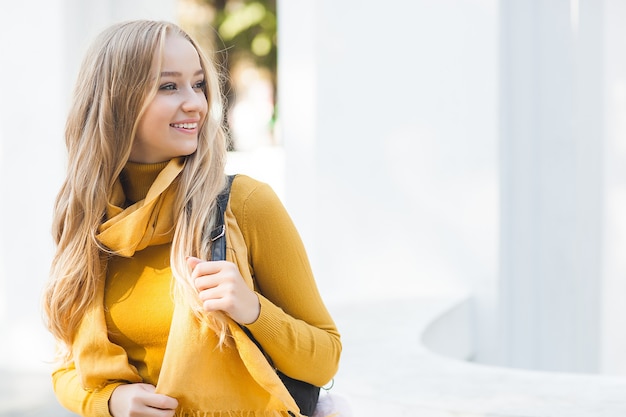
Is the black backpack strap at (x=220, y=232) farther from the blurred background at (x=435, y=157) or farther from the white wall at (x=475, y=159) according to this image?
the white wall at (x=475, y=159)

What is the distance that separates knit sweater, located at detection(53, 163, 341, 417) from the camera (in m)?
1.49

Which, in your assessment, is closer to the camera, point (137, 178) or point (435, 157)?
point (137, 178)

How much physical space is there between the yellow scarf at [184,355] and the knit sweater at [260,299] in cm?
1

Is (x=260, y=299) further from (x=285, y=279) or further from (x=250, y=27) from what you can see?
(x=250, y=27)

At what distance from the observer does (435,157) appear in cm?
418

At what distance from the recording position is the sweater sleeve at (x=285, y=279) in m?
1.51

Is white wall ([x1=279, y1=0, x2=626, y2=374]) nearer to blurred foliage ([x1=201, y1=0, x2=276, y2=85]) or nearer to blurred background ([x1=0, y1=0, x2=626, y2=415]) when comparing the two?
blurred background ([x1=0, y1=0, x2=626, y2=415])

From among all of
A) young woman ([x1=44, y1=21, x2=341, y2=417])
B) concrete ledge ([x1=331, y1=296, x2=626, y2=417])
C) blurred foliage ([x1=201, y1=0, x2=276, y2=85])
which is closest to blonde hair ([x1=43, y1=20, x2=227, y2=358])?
young woman ([x1=44, y1=21, x2=341, y2=417])

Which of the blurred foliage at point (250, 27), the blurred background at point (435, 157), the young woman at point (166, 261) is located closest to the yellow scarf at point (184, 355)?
the young woman at point (166, 261)

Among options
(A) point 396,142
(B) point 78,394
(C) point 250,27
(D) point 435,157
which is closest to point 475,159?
(D) point 435,157

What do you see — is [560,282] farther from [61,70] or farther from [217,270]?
[217,270]

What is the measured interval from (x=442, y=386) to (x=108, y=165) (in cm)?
148

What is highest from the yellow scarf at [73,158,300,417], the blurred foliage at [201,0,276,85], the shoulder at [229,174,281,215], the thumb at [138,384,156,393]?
the blurred foliage at [201,0,276,85]

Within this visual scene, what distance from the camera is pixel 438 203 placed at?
13.8 ft
